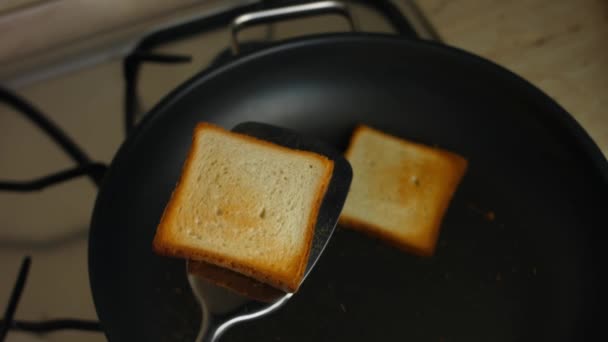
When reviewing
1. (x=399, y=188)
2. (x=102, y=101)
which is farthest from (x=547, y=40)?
(x=102, y=101)

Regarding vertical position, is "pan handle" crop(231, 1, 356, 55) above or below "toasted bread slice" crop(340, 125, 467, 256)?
above

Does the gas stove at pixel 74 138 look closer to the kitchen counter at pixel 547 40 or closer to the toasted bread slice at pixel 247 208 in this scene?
the kitchen counter at pixel 547 40

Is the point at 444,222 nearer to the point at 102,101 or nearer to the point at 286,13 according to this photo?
the point at 286,13

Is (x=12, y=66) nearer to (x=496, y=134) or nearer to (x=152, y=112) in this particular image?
(x=152, y=112)

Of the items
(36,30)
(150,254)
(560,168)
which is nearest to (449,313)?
(560,168)

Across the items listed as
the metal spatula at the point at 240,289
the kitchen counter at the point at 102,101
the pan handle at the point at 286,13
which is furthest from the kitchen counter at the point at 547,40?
the metal spatula at the point at 240,289

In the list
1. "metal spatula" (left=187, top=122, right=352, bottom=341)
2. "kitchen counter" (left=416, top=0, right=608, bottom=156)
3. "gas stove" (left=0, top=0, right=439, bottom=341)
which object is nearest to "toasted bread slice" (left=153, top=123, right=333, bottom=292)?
"metal spatula" (left=187, top=122, right=352, bottom=341)

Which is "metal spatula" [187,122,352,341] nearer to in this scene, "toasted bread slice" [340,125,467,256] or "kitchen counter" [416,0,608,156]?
"toasted bread slice" [340,125,467,256]
